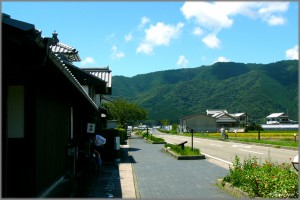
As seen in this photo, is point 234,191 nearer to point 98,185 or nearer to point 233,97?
point 98,185

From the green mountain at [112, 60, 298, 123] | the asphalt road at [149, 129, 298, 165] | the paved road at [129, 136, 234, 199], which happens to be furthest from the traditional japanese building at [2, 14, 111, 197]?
the green mountain at [112, 60, 298, 123]

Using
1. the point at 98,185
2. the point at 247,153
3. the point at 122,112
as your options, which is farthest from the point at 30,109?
the point at 122,112

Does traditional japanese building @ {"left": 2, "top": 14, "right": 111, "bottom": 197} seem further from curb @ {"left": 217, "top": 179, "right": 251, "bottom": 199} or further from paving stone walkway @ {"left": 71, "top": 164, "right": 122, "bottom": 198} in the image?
curb @ {"left": 217, "top": 179, "right": 251, "bottom": 199}

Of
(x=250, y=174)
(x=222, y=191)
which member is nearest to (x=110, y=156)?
(x=222, y=191)

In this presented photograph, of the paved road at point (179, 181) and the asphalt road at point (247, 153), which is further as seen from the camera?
the asphalt road at point (247, 153)

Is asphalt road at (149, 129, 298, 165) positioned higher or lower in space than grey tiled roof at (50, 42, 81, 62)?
lower

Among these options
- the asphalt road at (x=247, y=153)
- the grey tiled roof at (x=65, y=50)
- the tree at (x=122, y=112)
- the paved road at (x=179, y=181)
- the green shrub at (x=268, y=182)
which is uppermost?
the grey tiled roof at (x=65, y=50)

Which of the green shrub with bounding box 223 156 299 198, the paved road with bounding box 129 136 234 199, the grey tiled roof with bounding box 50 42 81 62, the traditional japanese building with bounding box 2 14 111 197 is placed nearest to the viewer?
the traditional japanese building with bounding box 2 14 111 197

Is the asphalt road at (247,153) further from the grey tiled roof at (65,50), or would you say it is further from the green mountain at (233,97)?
the green mountain at (233,97)

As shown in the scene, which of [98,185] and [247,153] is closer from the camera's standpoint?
[98,185]

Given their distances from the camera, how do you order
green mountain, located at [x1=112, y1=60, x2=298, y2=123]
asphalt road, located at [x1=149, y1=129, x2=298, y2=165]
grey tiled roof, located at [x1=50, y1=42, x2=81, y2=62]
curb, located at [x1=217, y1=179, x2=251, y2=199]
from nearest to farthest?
curb, located at [x1=217, y1=179, x2=251, y2=199]
asphalt road, located at [x1=149, y1=129, x2=298, y2=165]
grey tiled roof, located at [x1=50, y1=42, x2=81, y2=62]
green mountain, located at [x1=112, y1=60, x2=298, y2=123]

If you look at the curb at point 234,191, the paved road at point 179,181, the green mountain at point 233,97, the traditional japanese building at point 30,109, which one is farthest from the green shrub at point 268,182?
the green mountain at point 233,97

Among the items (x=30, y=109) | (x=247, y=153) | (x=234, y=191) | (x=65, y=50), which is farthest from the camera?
(x=247, y=153)

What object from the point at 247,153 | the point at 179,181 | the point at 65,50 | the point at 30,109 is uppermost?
the point at 65,50
